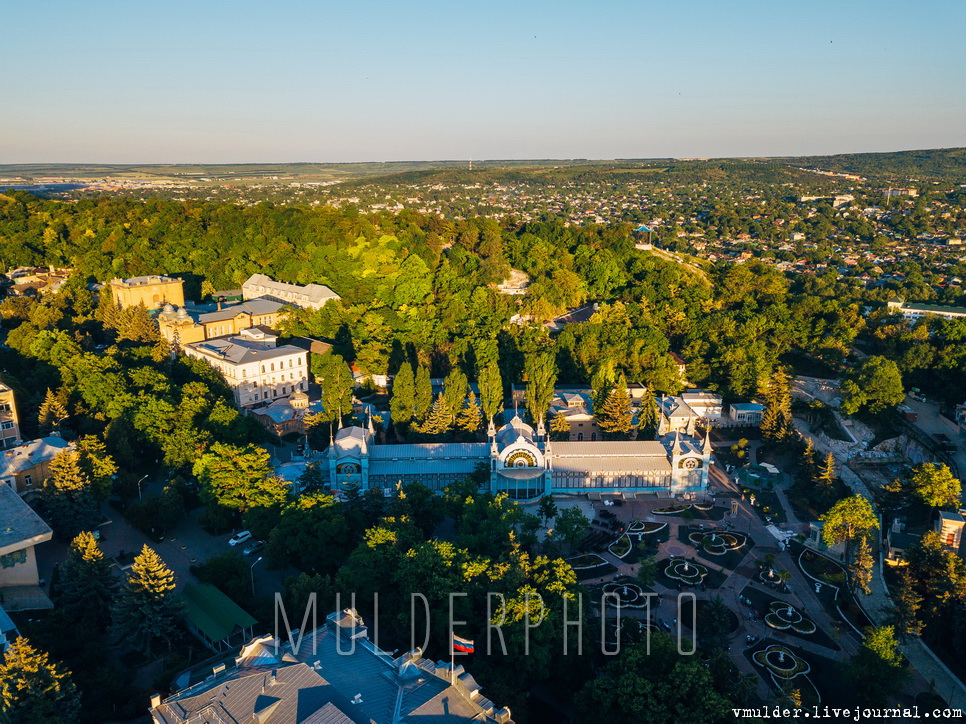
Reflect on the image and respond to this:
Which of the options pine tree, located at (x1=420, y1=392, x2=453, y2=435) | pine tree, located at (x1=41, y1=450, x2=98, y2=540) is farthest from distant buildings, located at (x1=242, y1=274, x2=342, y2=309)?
pine tree, located at (x1=41, y1=450, x2=98, y2=540)

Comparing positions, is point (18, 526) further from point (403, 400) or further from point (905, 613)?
point (905, 613)

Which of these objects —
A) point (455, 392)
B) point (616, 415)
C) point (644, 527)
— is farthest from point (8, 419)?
point (644, 527)

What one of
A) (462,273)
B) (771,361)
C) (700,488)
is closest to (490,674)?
(700,488)

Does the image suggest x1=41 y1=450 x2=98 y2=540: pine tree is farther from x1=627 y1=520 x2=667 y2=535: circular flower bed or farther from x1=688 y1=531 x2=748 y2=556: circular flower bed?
x1=688 y1=531 x2=748 y2=556: circular flower bed

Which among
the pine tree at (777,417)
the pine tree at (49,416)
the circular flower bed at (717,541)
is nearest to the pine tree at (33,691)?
the pine tree at (49,416)

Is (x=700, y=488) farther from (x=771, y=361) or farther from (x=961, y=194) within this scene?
(x=961, y=194)

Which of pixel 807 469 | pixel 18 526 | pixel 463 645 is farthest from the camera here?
pixel 807 469
